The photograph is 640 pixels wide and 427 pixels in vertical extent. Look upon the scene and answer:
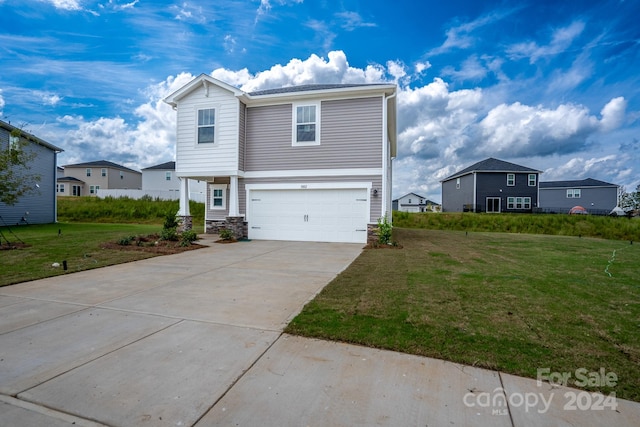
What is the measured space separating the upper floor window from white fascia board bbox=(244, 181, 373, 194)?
255 centimetres

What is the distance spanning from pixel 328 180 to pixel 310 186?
2.51ft

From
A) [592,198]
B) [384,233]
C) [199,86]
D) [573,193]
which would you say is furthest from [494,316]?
[592,198]

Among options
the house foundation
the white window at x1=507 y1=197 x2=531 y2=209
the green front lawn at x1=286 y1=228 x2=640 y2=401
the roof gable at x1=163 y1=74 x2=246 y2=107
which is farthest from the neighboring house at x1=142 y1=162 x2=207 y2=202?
the white window at x1=507 y1=197 x2=531 y2=209

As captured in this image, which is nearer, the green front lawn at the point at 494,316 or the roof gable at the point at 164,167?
the green front lawn at the point at 494,316

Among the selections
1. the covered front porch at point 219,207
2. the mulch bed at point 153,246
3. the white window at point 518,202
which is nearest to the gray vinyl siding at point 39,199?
the covered front porch at point 219,207

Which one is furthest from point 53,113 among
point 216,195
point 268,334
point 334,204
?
point 268,334

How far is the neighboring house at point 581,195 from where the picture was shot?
1529 inches

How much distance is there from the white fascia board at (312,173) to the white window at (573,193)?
41.6 m

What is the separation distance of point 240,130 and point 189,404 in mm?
11904

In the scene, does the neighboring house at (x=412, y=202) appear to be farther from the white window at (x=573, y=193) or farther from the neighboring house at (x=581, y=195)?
the white window at (x=573, y=193)

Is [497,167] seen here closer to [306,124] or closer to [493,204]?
[493,204]

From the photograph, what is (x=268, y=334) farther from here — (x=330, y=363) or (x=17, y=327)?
(x=17, y=327)

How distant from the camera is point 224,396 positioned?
2.32 m

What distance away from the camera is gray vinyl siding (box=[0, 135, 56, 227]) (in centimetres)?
1815
